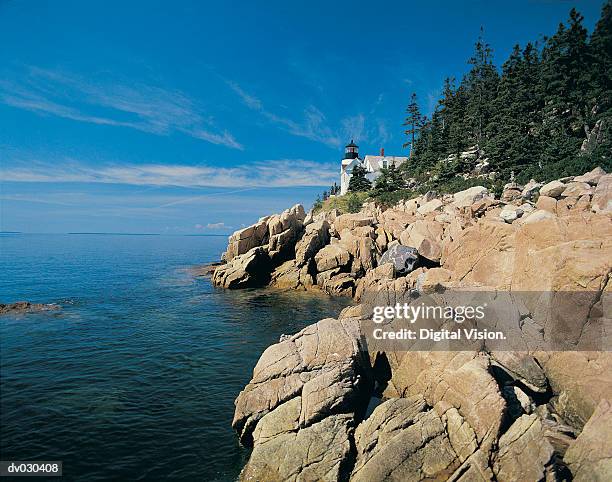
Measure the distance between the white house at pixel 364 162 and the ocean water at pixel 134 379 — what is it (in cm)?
7994

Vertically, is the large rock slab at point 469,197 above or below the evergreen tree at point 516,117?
below

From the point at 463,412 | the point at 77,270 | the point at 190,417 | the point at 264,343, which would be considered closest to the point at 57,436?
the point at 190,417

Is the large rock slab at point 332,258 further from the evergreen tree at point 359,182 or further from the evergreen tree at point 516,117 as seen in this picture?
the evergreen tree at point 359,182

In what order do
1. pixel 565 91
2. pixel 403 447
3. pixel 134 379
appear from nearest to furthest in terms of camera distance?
1. pixel 403 447
2. pixel 134 379
3. pixel 565 91

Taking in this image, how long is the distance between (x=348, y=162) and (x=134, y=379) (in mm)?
112217

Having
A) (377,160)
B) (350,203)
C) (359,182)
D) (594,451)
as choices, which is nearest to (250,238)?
(350,203)

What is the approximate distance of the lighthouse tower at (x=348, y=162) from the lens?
120219 millimetres

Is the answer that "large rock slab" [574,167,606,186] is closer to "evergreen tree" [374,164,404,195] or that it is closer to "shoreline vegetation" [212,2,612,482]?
"shoreline vegetation" [212,2,612,482]

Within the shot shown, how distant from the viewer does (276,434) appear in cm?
1396

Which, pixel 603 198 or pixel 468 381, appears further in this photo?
pixel 603 198

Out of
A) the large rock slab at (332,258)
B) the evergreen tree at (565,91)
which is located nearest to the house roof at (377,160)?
the evergreen tree at (565,91)

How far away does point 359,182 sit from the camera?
103125 millimetres

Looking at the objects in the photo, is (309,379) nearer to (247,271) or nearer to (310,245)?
(310,245)

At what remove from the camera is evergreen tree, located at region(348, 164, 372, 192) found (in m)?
102
